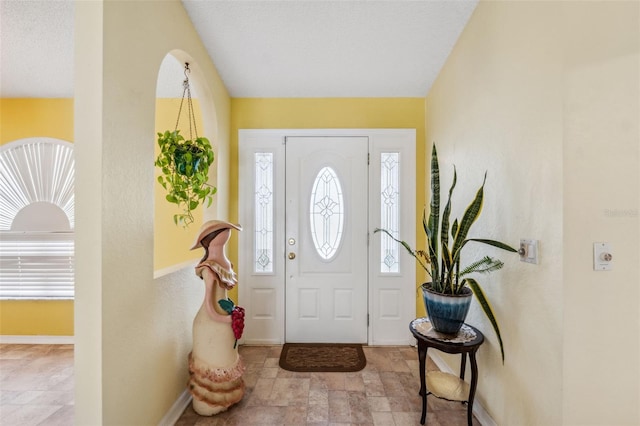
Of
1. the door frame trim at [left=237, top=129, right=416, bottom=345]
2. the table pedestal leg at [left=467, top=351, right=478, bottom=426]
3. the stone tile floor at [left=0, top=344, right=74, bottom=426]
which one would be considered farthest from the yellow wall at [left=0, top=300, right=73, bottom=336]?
the table pedestal leg at [left=467, top=351, right=478, bottom=426]

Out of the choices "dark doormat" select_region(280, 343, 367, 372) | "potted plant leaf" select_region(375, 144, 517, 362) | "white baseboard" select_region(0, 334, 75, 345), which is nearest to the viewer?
"potted plant leaf" select_region(375, 144, 517, 362)

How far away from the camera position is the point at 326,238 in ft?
10.0

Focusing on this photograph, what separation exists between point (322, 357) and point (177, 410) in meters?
1.25

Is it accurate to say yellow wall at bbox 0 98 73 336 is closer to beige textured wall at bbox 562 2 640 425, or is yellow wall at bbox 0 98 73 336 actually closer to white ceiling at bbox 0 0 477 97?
white ceiling at bbox 0 0 477 97

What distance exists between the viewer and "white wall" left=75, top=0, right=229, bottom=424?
4.07 feet

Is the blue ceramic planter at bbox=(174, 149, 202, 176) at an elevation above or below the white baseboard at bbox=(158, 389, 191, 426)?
above

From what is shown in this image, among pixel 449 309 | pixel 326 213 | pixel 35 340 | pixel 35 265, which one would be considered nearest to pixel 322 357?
pixel 326 213

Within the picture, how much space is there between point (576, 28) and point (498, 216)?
91 cm

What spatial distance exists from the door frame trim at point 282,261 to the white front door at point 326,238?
7 centimetres

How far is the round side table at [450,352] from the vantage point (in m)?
1.64

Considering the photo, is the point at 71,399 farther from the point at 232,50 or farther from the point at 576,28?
the point at 576,28

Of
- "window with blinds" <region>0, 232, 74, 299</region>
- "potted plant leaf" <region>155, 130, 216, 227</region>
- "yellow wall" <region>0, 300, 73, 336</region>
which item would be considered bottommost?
"yellow wall" <region>0, 300, 73, 336</region>

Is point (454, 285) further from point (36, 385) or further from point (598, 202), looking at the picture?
point (36, 385)

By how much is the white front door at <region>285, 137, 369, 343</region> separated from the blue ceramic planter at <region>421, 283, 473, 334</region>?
4.44 feet
